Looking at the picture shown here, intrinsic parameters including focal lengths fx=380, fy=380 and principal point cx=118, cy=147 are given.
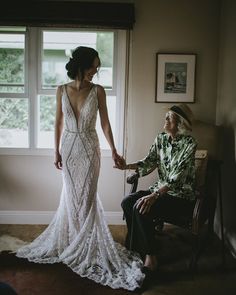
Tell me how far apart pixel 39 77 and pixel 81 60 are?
3.31 ft

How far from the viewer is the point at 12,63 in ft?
12.2

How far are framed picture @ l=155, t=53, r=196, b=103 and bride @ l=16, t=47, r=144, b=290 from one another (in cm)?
94

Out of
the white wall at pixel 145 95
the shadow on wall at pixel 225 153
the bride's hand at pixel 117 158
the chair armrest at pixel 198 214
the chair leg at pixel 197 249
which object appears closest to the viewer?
the chair armrest at pixel 198 214

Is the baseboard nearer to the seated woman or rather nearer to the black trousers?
the seated woman

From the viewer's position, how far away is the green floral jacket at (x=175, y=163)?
9.66 feet

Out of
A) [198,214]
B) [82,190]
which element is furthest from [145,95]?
[198,214]

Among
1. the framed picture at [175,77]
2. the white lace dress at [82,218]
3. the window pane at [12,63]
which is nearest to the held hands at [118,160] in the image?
the white lace dress at [82,218]

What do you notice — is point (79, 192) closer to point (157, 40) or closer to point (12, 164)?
point (12, 164)

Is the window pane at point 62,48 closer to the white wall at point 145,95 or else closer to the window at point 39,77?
the window at point 39,77

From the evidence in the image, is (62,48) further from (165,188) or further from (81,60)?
(165,188)

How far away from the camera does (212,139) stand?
11.1 feet

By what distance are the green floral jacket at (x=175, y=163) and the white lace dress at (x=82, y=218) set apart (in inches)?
19.9

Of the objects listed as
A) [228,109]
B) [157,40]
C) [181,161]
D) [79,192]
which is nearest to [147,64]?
[157,40]

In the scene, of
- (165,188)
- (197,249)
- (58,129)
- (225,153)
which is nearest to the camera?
(165,188)
